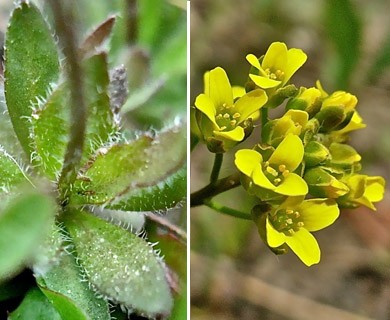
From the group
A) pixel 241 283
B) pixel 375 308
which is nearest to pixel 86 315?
pixel 241 283

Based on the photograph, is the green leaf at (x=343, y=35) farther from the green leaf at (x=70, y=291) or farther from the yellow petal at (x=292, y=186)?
the green leaf at (x=70, y=291)

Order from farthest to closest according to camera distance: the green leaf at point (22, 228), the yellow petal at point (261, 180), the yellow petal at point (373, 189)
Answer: the yellow petal at point (373, 189) < the yellow petal at point (261, 180) < the green leaf at point (22, 228)

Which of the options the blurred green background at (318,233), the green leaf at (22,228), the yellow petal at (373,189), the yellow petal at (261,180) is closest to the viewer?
the green leaf at (22,228)

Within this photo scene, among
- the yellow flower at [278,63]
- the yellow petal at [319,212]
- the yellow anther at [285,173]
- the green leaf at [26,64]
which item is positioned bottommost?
the yellow petal at [319,212]

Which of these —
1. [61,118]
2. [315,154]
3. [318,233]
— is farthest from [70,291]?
[318,233]

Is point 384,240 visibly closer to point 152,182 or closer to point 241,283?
point 241,283

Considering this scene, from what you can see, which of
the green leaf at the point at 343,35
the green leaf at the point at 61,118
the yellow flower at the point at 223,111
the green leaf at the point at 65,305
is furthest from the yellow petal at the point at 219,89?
the green leaf at the point at 343,35
